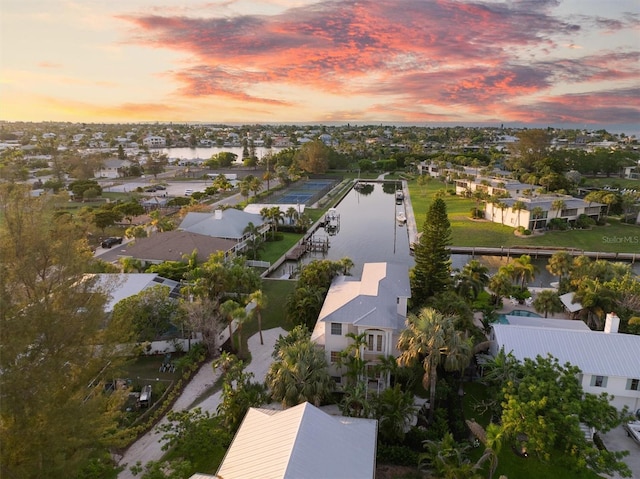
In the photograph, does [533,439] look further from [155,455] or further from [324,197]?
[324,197]

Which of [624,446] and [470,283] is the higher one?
[470,283]

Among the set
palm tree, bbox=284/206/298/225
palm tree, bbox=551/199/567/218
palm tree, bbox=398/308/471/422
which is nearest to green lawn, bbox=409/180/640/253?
palm tree, bbox=551/199/567/218

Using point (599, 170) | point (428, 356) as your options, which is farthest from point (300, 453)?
point (599, 170)

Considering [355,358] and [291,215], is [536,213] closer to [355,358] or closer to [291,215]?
[291,215]

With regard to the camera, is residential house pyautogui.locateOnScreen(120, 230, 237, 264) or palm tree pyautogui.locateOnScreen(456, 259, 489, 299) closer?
palm tree pyautogui.locateOnScreen(456, 259, 489, 299)

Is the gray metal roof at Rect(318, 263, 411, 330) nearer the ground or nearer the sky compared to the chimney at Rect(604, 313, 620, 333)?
nearer the sky

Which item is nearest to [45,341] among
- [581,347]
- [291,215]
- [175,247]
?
[581,347]

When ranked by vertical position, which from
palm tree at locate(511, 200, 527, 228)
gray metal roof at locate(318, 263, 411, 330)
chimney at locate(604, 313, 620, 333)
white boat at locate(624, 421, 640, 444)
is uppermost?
palm tree at locate(511, 200, 527, 228)

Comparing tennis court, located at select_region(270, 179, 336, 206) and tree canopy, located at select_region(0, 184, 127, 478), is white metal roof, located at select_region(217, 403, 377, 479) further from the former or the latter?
tennis court, located at select_region(270, 179, 336, 206)
